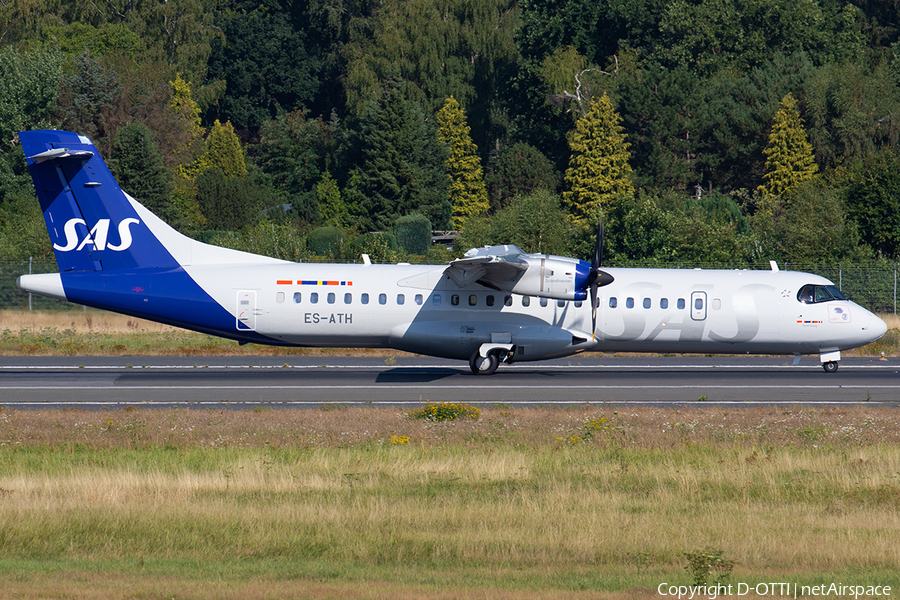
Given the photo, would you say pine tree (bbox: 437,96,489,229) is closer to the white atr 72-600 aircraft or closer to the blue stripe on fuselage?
the white atr 72-600 aircraft

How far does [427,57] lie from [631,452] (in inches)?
3013

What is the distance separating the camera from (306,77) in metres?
105

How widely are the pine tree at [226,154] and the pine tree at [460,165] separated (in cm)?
2039

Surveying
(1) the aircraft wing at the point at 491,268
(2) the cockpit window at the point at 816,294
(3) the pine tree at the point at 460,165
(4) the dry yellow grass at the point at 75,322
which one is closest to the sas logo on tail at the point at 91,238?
(1) the aircraft wing at the point at 491,268

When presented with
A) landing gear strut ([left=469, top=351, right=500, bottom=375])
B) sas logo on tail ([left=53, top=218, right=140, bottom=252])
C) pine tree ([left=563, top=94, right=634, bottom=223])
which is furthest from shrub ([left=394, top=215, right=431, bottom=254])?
sas logo on tail ([left=53, top=218, right=140, bottom=252])

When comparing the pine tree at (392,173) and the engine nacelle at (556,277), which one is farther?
the pine tree at (392,173)

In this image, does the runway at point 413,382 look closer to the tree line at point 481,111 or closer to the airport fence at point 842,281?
the airport fence at point 842,281

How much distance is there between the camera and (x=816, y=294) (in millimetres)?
27312

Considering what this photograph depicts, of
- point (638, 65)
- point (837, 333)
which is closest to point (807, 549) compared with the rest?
point (837, 333)

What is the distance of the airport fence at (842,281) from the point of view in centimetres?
4184

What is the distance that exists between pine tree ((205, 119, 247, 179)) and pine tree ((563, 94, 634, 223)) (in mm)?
33032

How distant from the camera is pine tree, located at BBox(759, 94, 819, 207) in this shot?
2926 inches

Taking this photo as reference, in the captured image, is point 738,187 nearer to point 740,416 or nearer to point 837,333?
point 837,333

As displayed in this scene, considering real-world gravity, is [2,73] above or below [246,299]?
above
